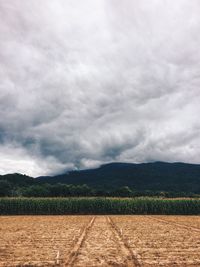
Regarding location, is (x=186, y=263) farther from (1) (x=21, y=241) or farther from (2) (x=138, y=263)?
(1) (x=21, y=241)

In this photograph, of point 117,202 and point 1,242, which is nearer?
point 1,242

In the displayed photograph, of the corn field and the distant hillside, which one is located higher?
the distant hillside

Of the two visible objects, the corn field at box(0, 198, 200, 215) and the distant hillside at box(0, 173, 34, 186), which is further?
the distant hillside at box(0, 173, 34, 186)

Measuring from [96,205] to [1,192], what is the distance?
118 feet

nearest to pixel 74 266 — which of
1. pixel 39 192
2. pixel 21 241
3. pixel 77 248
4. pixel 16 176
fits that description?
pixel 77 248

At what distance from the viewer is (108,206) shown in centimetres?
5803

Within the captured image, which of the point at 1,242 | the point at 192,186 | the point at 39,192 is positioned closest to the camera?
the point at 1,242

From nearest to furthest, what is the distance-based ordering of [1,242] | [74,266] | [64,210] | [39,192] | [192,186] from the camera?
1. [74,266]
2. [1,242]
3. [64,210]
4. [39,192]
5. [192,186]

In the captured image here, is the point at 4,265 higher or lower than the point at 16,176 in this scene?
lower

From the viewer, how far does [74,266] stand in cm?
1167

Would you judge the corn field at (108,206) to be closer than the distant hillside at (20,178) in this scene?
Yes

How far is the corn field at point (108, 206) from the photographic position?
187ft

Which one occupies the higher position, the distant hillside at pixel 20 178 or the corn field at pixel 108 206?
the distant hillside at pixel 20 178

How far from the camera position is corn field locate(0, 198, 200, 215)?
56906 millimetres
